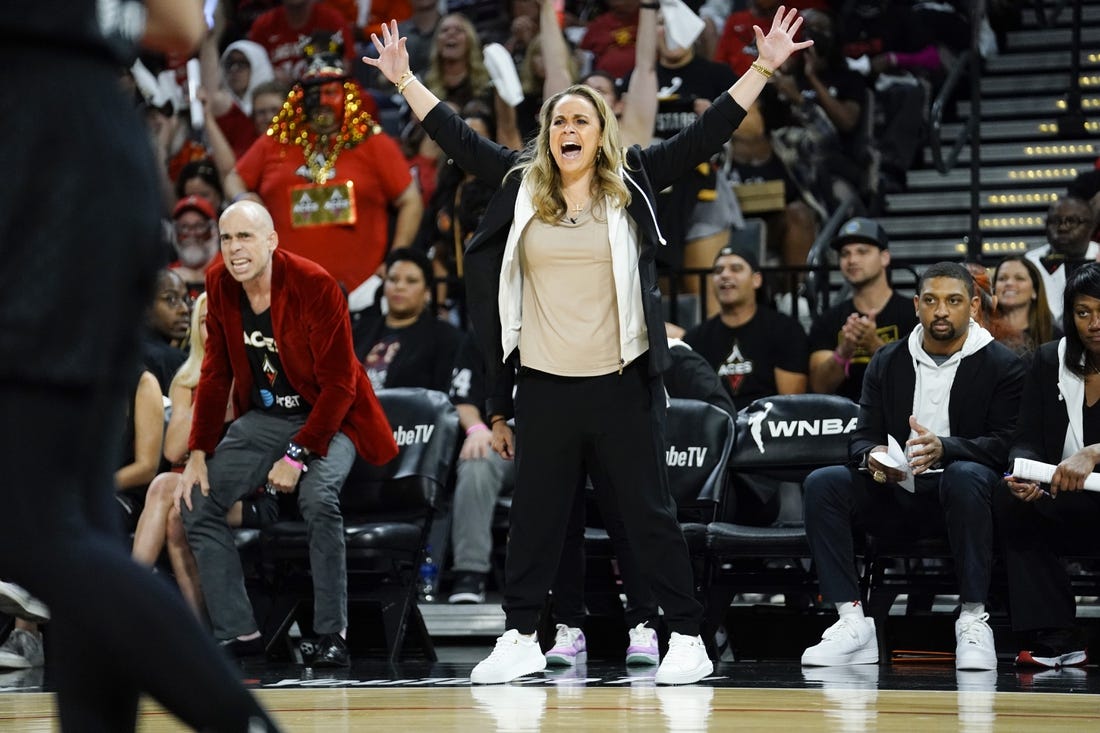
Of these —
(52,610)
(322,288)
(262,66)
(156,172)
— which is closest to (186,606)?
(52,610)

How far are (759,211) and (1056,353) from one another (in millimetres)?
3857

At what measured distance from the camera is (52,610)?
2.12m

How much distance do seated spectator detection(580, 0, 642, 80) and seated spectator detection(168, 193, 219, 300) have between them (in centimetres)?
257

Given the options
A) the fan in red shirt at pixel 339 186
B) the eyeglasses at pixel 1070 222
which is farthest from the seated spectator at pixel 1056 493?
the fan in red shirt at pixel 339 186

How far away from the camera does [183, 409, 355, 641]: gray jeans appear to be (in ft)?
21.0

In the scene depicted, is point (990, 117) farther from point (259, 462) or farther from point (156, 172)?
point (156, 172)

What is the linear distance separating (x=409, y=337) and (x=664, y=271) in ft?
4.77

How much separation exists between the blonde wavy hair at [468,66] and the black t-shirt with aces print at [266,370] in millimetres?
3612

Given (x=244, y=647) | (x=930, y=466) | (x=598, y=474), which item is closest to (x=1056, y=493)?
(x=930, y=466)

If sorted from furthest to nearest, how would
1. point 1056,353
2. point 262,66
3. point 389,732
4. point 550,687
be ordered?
point 262,66, point 1056,353, point 550,687, point 389,732

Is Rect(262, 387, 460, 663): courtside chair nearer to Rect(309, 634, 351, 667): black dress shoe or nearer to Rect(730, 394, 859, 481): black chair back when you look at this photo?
Rect(309, 634, 351, 667): black dress shoe

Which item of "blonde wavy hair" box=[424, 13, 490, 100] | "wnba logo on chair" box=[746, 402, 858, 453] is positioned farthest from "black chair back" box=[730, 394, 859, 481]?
"blonde wavy hair" box=[424, 13, 490, 100]

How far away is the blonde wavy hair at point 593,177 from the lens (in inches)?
222

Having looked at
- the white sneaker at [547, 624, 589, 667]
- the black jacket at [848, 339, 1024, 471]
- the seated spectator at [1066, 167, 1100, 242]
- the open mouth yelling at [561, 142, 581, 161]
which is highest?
the seated spectator at [1066, 167, 1100, 242]
